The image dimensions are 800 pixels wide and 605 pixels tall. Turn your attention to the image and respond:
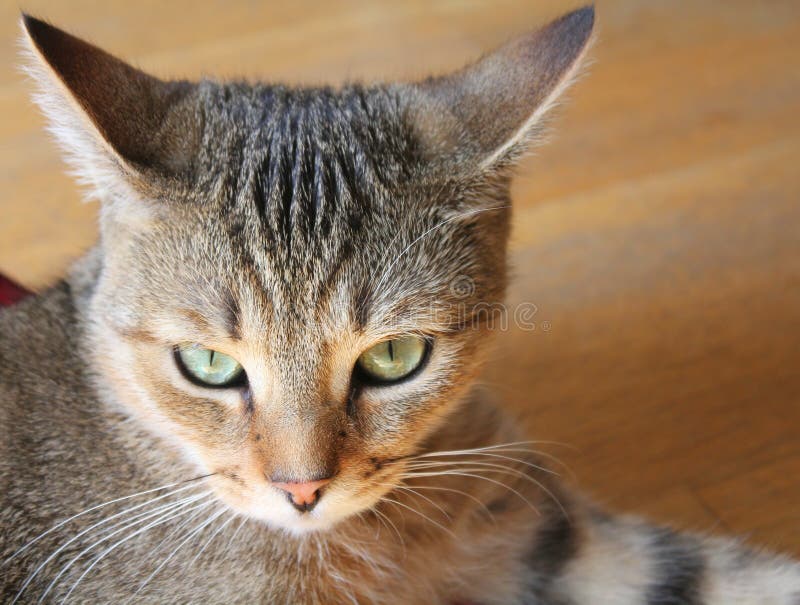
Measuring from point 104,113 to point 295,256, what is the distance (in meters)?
0.24

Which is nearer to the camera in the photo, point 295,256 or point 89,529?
point 295,256

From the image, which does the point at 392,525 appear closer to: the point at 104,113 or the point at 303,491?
the point at 303,491

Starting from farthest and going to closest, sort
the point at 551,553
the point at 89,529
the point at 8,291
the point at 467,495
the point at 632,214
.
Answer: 1. the point at 632,214
2. the point at 8,291
3. the point at 551,553
4. the point at 467,495
5. the point at 89,529

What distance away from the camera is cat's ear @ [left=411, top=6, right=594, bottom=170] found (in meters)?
0.97

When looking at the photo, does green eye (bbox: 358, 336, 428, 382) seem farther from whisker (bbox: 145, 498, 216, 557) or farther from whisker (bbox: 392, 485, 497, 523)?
whisker (bbox: 145, 498, 216, 557)

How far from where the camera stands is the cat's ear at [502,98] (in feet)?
3.18

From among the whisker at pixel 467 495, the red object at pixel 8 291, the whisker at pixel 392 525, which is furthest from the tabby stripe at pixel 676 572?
the red object at pixel 8 291

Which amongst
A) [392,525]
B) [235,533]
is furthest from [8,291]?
[392,525]

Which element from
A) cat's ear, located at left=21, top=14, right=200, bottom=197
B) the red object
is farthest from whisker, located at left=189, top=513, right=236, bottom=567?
the red object

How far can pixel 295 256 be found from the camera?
0.95m

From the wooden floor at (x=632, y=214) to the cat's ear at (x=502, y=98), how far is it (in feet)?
1.16

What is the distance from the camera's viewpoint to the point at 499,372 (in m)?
1.60

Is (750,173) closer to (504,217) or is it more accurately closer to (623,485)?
(623,485)

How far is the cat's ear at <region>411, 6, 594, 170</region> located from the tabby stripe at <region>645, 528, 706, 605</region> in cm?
62
